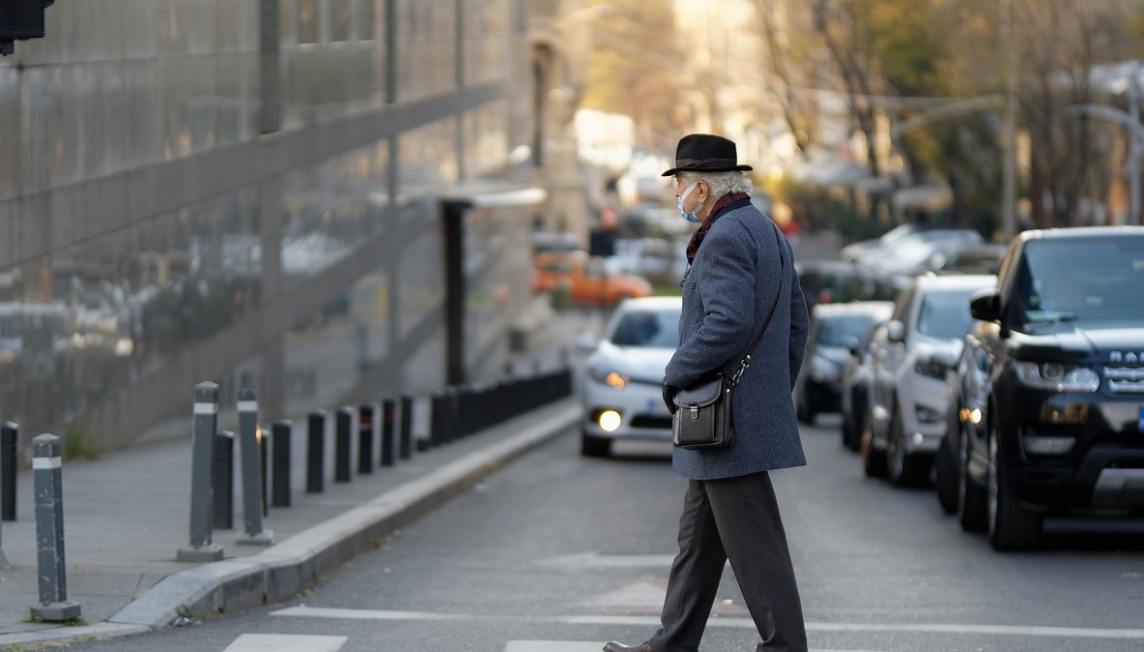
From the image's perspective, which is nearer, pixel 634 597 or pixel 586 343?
pixel 634 597

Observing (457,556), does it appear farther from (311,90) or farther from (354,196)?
(354,196)

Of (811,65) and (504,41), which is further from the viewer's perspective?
(811,65)

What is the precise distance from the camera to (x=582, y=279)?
196 ft

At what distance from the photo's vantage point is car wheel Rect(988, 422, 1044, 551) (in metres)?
10.6

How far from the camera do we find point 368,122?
26.3 meters

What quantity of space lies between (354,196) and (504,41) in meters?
16.2

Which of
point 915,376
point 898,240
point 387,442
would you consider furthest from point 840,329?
point 898,240

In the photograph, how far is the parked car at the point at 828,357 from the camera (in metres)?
24.6

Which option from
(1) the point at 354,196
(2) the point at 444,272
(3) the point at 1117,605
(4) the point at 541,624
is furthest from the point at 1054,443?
(2) the point at 444,272

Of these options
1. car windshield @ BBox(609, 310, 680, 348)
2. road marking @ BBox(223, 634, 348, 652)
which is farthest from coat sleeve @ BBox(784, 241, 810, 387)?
car windshield @ BBox(609, 310, 680, 348)

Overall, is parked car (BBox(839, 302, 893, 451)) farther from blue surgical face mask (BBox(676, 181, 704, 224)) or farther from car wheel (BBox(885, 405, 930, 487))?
blue surgical face mask (BBox(676, 181, 704, 224))

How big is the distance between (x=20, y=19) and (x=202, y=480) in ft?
7.80

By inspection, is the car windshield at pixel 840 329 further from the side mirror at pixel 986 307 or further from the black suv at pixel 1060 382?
the side mirror at pixel 986 307

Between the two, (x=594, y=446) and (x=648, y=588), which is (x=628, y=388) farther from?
(x=648, y=588)
